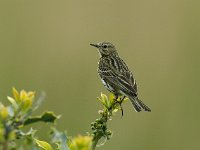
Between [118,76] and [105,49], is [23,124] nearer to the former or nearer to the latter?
[118,76]

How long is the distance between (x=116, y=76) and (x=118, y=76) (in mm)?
20

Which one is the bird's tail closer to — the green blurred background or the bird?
the bird

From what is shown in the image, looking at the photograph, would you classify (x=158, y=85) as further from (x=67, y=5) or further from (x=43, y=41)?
(x=67, y=5)

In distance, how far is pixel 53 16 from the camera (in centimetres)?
1259

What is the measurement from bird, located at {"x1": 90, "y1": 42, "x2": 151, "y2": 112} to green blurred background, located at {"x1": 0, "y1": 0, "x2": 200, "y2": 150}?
1.00m

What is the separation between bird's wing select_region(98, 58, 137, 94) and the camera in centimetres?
587

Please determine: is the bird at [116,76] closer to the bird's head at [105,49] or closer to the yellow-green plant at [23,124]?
the bird's head at [105,49]

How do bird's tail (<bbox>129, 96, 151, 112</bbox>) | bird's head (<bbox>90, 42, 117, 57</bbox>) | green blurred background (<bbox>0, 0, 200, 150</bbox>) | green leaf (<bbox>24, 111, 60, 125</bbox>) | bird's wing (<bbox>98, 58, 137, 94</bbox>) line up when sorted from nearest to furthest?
green leaf (<bbox>24, 111, 60, 125</bbox>) → bird's tail (<bbox>129, 96, 151, 112</bbox>) → bird's wing (<bbox>98, 58, 137, 94</bbox>) → bird's head (<bbox>90, 42, 117, 57</bbox>) → green blurred background (<bbox>0, 0, 200, 150</bbox>)

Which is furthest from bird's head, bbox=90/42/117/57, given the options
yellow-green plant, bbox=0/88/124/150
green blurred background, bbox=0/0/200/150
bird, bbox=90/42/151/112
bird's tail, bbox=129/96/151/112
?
yellow-green plant, bbox=0/88/124/150

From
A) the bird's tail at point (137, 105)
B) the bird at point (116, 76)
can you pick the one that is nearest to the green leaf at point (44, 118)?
the bird at point (116, 76)

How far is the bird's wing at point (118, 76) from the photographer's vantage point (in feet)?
19.3

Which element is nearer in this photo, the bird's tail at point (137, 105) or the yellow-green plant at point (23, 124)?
the yellow-green plant at point (23, 124)

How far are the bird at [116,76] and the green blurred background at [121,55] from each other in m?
1.00

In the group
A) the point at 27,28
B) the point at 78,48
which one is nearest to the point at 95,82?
the point at 78,48
